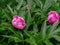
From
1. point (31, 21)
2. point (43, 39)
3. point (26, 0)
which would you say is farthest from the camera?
point (26, 0)

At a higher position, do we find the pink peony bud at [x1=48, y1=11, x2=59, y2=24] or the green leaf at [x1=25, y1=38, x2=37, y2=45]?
the pink peony bud at [x1=48, y1=11, x2=59, y2=24]

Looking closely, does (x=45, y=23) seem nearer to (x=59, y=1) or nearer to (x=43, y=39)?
(x=43, y=39)

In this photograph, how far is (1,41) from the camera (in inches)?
50.9

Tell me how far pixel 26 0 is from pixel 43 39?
449 mm

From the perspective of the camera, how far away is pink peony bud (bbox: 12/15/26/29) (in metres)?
1.25

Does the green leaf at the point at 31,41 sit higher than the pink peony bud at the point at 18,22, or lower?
lower

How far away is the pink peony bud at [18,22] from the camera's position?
1.25 meters

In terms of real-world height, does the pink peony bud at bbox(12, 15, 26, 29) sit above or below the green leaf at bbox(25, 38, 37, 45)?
above

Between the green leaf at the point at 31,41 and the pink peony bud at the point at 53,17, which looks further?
the pink peony bud at the point at 53,17

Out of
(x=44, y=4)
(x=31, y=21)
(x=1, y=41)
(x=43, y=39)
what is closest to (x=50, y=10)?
(x=44, y=4)

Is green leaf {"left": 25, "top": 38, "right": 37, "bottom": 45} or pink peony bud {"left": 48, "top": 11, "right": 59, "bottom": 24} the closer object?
green leaf {"left": 25, "top": 38, "right": 37, "bottom": 45}

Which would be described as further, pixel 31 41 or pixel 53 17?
pixel 53 17

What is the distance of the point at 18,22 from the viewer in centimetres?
125

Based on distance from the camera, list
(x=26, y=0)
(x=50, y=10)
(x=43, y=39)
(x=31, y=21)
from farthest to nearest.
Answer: (x=26, y=0)
(x=50, y=10)
(x=31, y=21)
(x=43, y=39)
